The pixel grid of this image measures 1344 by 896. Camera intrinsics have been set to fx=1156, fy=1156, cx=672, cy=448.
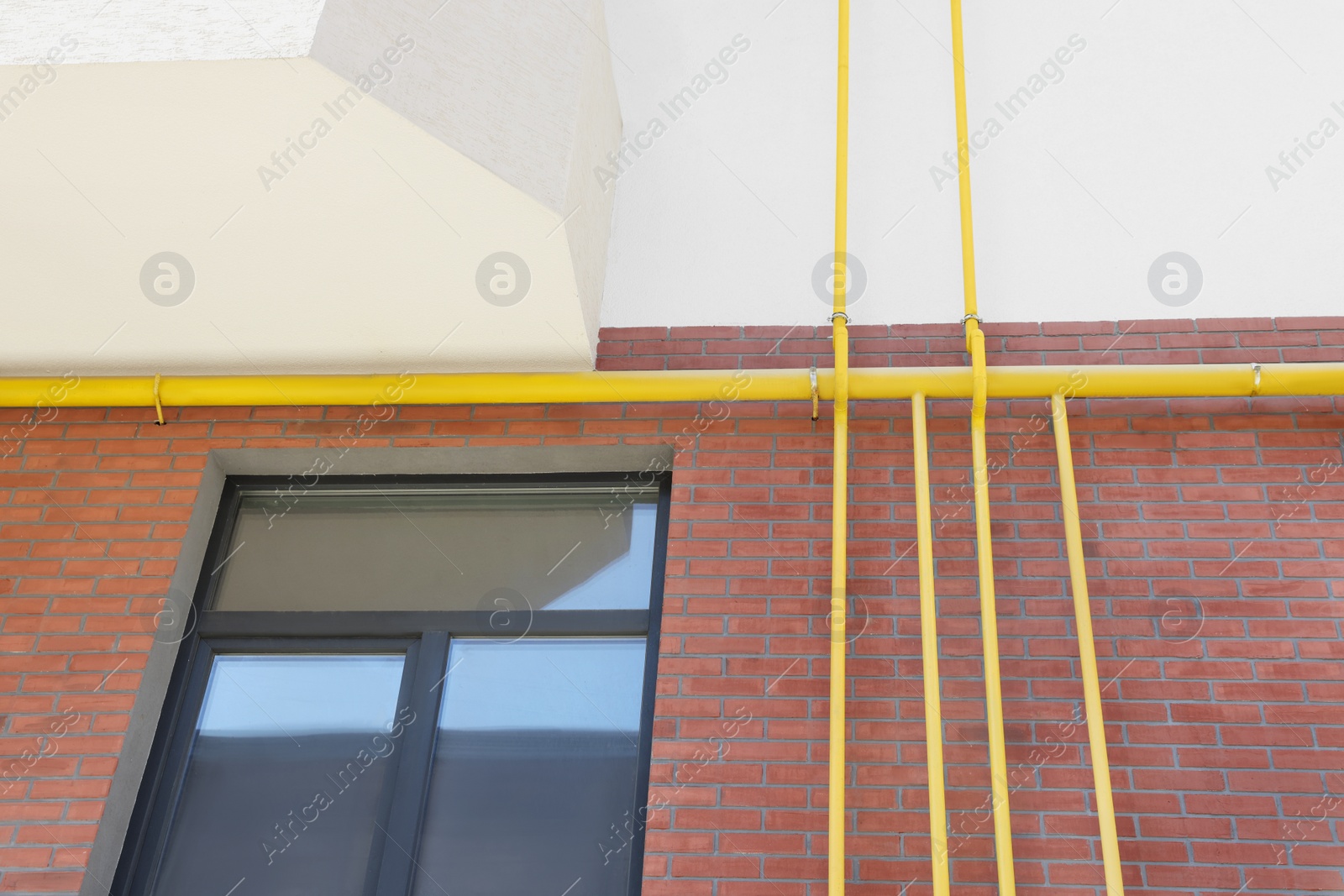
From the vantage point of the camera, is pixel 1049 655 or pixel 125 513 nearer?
pixel 1049 655

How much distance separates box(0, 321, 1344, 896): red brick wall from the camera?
2.95 metres

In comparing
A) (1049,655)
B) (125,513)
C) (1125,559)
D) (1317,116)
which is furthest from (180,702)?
(1317,116)

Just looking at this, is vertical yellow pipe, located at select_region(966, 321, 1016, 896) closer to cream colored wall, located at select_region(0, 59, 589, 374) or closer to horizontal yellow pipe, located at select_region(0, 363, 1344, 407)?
horizontal yellow pipe, located at select_region(0, 363, 1344, 407)

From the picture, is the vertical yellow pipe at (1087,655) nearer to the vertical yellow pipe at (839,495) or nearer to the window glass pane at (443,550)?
the vertical yellow pipe at (839,495)

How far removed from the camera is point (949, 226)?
3945 mm

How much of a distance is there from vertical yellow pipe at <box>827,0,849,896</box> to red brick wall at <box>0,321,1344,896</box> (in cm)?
10

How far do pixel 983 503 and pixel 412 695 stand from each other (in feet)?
5.72

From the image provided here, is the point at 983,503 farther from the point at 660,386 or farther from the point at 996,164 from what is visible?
the point at 996,164

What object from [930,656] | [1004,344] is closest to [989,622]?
[930,656]

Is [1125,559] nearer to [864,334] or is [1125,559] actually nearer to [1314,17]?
[864,334]

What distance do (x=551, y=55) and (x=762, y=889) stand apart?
7.74ft

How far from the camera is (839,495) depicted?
10.9ft

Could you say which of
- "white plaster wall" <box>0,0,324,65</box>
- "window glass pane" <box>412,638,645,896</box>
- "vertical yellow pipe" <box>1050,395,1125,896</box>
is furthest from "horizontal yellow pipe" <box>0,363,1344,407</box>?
"white plaster wall" <box>0,0,324,65</box>

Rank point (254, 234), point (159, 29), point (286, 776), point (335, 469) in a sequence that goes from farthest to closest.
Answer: point (335, 469) → point (286, 776) → point (254, 234) → point (159, 29)
